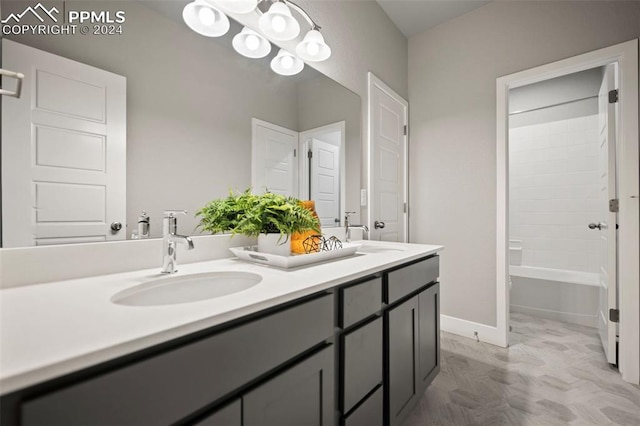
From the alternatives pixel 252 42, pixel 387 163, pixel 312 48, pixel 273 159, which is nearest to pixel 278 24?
pixel 252 42

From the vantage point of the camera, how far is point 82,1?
3.05ft

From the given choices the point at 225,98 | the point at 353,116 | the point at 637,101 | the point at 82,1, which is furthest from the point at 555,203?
the point at 82,1

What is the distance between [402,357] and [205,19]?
166 centimetres

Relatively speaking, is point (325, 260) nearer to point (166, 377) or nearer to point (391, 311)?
point (391, 311)

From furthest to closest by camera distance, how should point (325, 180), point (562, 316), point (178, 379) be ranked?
point (562, 316) < point (325, 180) < point (178, 379)

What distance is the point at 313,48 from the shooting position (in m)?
1.67

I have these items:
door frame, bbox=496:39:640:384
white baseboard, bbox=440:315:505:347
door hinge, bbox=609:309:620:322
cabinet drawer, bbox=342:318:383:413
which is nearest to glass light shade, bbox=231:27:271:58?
cabinet drawer, bbox=342:318:383:413

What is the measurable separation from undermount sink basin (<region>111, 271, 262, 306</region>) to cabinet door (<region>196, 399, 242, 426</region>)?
1.23ft

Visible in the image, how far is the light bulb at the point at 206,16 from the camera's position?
121cm

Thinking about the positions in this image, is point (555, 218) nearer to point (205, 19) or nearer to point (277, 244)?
point (277, 244)

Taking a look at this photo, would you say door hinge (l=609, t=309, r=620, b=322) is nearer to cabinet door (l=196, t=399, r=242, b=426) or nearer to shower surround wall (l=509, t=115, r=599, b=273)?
shower surround wall (l=509, t=115, r=599, b=273)

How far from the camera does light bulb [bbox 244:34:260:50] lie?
1.41 m

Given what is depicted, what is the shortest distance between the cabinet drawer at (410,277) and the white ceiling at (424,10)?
2078mm

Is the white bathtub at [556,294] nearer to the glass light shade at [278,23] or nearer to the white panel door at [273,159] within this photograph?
the white panel door at [273,159]
